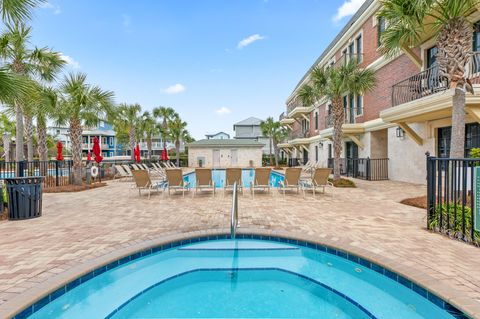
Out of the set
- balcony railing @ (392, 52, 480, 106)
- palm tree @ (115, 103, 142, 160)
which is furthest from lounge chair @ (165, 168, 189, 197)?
palm tree @ (115, 103, 142, 160)

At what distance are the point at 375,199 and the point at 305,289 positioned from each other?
6.72 m

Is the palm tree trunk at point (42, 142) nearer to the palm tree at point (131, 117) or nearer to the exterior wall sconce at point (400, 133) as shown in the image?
the palm tree at point (131, 117)

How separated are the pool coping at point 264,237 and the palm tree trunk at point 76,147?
1107 centimetres

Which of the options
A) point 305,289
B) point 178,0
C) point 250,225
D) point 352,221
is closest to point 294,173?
point 352,221

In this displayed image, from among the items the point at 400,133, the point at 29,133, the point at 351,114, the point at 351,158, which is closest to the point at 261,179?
the point at 400,133

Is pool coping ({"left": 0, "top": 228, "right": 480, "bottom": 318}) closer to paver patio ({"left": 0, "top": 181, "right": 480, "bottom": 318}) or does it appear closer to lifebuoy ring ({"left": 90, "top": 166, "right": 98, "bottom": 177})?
paver patio ({"left": 0, "top": 181, "right": 480, "bottom": 318})

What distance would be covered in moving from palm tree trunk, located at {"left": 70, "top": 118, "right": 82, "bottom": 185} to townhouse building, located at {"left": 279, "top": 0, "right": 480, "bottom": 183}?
1412 cm

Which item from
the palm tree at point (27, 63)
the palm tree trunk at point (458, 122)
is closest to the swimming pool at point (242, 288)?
the palm tree trunk at point (458, 122)

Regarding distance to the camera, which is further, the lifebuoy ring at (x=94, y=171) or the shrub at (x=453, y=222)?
the lifebuoy ring at (x=94, y=171)

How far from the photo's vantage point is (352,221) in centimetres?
621

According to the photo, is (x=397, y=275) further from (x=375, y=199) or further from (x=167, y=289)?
(x=375, y=199)

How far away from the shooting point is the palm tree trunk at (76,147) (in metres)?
13.2

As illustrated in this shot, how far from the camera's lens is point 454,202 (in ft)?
15.7

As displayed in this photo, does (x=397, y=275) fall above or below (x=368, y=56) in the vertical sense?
below
